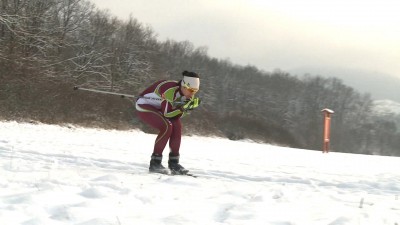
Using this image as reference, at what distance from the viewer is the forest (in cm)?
2622

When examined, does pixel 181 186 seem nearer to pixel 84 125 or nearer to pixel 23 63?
pixel 84 125

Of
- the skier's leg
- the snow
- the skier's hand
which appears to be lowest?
the snow

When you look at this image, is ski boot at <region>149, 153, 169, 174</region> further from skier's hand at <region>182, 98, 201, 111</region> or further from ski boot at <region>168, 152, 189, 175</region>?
skier's hand at <region>182, 98, 201, 111</region>

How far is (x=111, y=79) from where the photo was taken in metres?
43.8

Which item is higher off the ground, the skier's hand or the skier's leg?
the skier's hand

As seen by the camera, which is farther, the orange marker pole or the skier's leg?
the orange marker pole

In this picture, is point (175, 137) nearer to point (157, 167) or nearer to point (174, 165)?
point (174, 165)

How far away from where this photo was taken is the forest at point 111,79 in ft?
86.0

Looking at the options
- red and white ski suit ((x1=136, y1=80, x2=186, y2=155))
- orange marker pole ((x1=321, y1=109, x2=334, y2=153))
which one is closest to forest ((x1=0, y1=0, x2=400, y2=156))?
orange marker pole ((x1=321, y1=109, x2=334, y2=153))

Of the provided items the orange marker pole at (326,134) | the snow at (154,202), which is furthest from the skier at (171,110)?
the orange marker pole at (326,134)

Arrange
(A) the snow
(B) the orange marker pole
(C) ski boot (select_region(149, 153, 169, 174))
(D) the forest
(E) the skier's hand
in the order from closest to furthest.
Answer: (A) the snow < (C) ski boot (select_region(149, 153, 169, 174)) < (E) the skier's hand < (B) the orange marker pole < (D) the forest

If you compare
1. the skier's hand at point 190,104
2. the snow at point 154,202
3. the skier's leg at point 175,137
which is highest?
the skier's hand at point 190,104

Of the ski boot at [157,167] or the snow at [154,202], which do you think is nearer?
the snow at [154,202]

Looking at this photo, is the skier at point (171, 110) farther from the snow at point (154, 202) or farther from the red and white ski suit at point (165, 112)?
the snow at point (154, 202)
